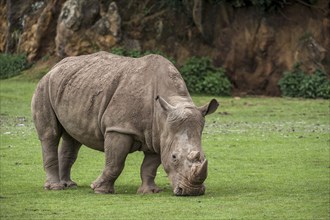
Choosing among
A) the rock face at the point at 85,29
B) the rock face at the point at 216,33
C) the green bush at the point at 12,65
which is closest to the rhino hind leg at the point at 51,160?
the rock face at the point at 216,33

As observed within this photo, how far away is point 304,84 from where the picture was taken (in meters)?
32.6

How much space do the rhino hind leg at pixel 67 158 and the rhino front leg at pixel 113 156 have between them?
1.33 meters

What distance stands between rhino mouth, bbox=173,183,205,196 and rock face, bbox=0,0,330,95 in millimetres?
20365

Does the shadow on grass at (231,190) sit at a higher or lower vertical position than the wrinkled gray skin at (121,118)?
lower

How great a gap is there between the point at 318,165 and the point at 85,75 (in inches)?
198

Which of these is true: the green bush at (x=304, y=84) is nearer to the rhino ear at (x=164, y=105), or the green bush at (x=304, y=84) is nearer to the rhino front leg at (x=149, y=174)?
the rhino front leg at (x=149, y=174)

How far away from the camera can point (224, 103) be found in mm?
30688

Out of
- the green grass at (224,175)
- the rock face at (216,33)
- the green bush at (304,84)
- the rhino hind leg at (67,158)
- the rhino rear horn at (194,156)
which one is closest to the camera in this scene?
the green grass at (224,175)

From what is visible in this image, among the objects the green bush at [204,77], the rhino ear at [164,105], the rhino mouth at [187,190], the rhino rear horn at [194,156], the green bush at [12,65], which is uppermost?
the rhino ear at [164,105]

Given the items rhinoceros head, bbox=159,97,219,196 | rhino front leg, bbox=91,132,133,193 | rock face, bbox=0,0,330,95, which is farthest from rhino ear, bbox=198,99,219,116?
rock face, bbox=0,0,330,95

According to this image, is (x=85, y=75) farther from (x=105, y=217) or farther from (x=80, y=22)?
(x=80, y=22)

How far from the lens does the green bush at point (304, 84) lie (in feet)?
106

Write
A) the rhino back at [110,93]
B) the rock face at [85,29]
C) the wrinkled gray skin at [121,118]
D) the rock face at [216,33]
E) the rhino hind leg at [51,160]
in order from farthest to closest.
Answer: the rock face at [85,29]
the rock face at [216,33]
the rhino hind leg at [51,160]
the rhino back at [110,93]
the wrinkled gray skin at [121,118]

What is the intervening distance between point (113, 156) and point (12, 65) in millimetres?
22989
